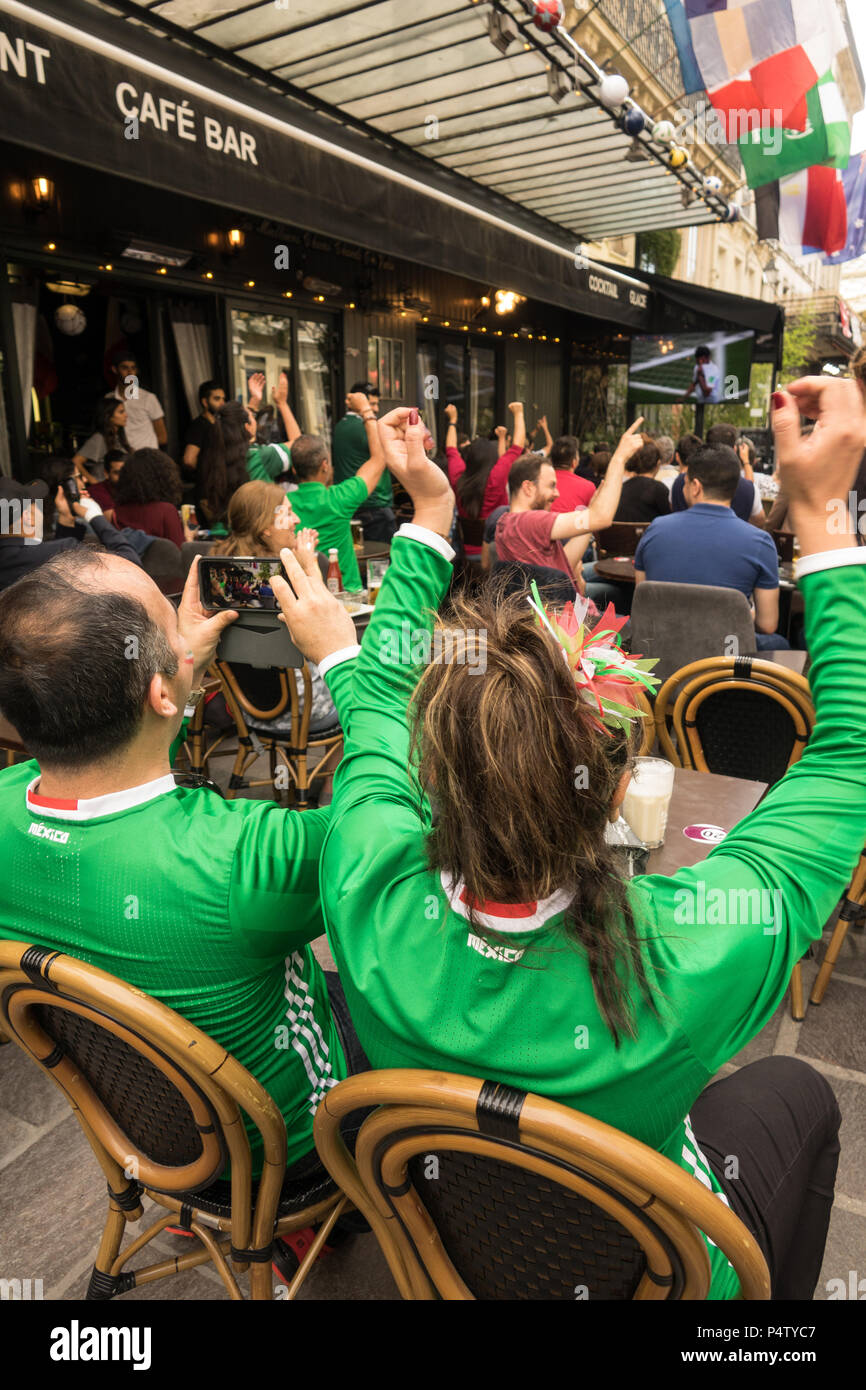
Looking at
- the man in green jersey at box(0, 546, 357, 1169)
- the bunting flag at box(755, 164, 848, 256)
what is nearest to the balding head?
the man in green jersey at box(0, 546, 357, 1169)

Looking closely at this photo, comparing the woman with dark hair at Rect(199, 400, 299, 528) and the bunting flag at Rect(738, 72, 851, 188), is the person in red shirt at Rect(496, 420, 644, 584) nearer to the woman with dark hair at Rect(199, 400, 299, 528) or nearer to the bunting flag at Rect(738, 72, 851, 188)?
the woman with dark hair at Rect(199, 400, 299, 528)

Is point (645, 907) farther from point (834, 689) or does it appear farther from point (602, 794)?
point (834, 689)

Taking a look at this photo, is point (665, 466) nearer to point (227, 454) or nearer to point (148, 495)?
point (227, 454)

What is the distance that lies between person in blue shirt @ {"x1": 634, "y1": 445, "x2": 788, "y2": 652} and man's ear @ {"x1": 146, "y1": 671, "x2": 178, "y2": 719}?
8.41 ft

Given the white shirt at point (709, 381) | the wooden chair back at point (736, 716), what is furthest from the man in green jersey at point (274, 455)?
the white shirt at point (709, 381)

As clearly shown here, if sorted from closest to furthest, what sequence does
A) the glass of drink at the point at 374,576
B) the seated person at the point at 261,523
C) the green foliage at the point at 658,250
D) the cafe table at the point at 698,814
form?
1. the cafe table at the point at 698,814
2. the seated person at the point at 261,523
3. the glass of drink at the point at 374,576
4. the green foliage at the point at 658,250

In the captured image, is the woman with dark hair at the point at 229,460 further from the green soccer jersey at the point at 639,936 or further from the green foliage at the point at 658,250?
the green foliage at the point at 658,250

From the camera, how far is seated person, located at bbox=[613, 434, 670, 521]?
5.75 m

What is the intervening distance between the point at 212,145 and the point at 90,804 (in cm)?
300

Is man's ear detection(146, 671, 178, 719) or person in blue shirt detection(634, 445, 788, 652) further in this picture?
person in blue shirt detection(634, 445, 788, 652)

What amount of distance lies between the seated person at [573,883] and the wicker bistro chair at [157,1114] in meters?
0.22

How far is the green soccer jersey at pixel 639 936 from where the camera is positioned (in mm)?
805

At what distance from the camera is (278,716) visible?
310 cm

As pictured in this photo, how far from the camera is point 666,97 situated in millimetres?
13352
